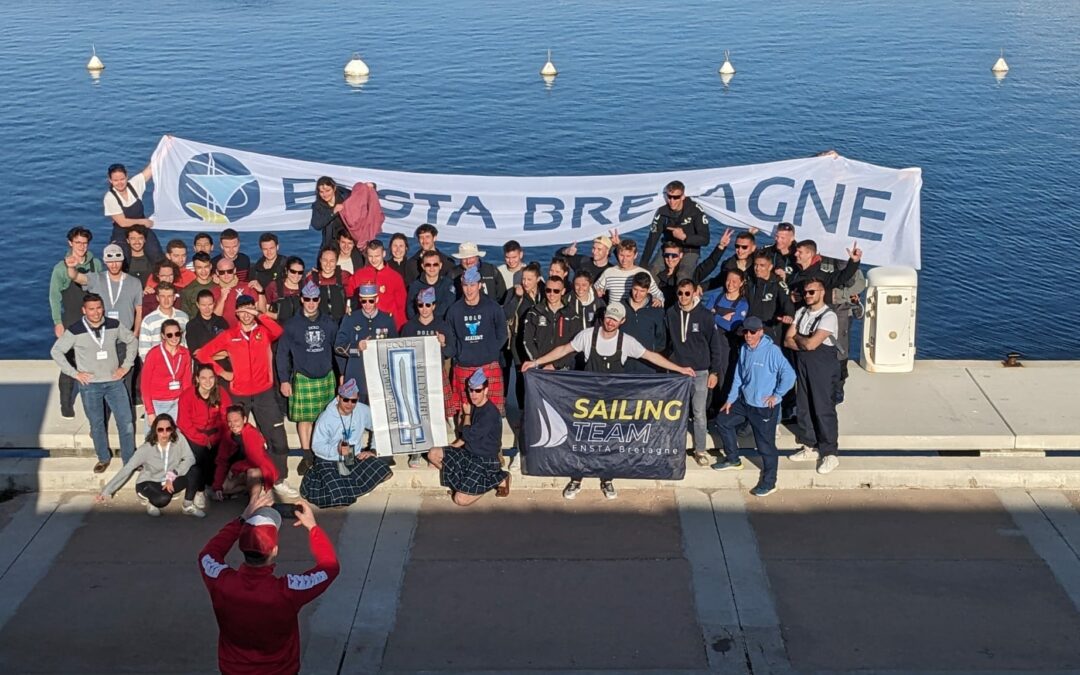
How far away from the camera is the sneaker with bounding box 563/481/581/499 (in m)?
11.2

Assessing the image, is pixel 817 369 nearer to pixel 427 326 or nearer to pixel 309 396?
pixel 427 326

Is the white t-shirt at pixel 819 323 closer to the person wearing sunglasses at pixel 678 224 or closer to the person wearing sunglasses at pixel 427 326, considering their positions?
the person wearing sunglasses at pixel 678 224

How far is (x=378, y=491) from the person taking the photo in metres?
11.3

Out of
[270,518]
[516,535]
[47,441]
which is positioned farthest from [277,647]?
[47,441]

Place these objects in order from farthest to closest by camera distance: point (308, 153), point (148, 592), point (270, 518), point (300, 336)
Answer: point (308, 153) → point (300, 336) → point (148, 592) → point (270, 518)

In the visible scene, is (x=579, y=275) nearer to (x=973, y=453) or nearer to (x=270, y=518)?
(x=973, y=453)

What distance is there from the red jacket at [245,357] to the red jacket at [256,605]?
4.15 meters

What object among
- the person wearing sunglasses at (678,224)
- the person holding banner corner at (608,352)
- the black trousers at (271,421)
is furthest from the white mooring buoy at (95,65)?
the person holding banner corner at (608,352)

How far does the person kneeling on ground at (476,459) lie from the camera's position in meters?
10.9

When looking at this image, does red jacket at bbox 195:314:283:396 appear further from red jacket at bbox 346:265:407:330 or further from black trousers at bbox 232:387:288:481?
red jacket at bbox 346:265:407:330

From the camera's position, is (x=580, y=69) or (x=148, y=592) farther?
(x=580, y=69)

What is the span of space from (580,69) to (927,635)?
152 feet

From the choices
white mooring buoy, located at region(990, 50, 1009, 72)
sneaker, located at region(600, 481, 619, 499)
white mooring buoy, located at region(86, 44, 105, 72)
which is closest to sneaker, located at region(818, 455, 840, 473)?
sneaker, located at region(600, 481, 619, 499)

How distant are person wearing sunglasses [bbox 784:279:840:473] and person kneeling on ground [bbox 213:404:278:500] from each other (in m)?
4.89
